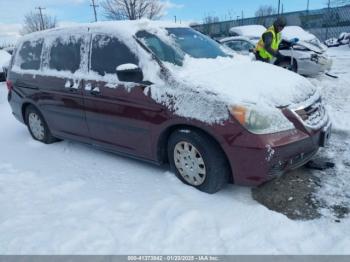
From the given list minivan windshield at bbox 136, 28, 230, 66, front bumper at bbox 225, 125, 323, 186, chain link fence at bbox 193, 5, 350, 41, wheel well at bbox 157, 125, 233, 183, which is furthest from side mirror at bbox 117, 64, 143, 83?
chain link fence at bbox 193, 5, 350, 41

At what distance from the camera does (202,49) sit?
4.31m

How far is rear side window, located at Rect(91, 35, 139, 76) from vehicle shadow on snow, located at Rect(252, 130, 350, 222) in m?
2.02

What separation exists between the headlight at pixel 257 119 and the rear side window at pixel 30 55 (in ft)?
11.3

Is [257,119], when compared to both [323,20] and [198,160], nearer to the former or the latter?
→ [198,160]

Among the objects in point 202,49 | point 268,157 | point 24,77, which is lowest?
point 268,157

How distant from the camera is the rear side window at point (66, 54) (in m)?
4.52

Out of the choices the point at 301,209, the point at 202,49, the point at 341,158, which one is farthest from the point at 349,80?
the point at 301,209

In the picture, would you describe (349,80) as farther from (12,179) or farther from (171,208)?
(12,179)

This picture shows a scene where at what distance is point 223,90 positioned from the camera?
3.24 metres

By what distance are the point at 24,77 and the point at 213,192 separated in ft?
12.0

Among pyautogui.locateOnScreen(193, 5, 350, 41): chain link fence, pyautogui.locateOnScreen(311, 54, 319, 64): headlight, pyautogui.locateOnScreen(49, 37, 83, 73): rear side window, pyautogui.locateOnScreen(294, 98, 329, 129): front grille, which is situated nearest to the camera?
pyautogui.locateOnScreen(294, 98, 329, 129): front grille

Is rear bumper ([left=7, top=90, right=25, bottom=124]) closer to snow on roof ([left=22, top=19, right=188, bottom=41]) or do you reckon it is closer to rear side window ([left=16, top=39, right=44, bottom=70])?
rear side window ([left=16, top=39, right=44, bottom=70])

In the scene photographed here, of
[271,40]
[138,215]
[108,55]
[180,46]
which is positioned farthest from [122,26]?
[271,40]

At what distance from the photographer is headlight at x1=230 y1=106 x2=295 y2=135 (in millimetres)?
3066
